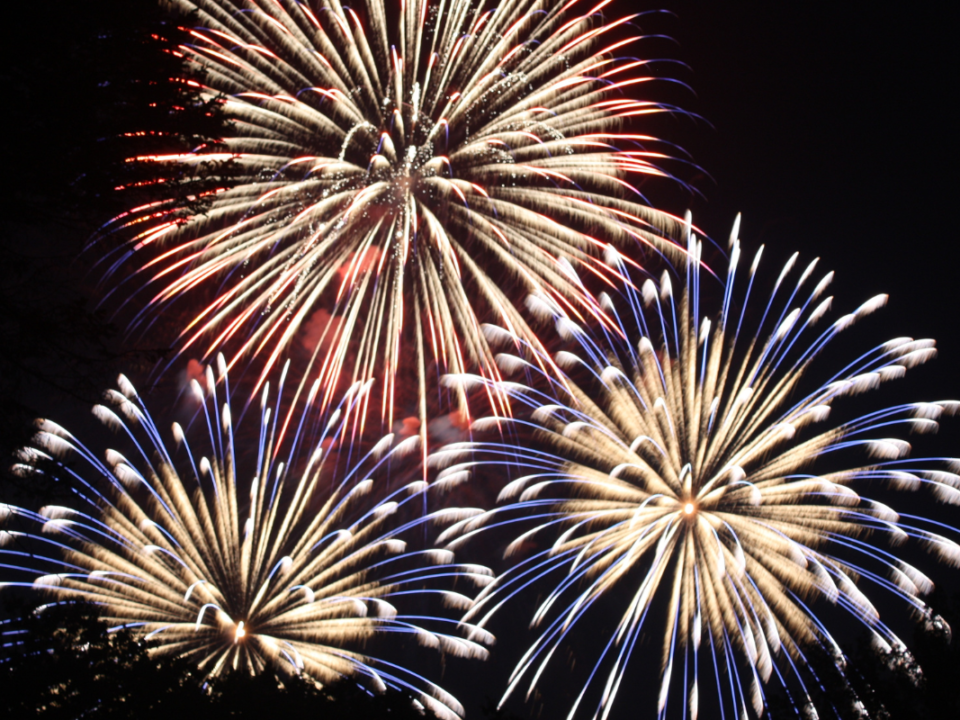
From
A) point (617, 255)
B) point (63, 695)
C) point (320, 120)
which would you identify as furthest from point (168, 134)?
point (617, 255)

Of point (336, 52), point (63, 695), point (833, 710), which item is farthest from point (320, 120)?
point (833, 710)

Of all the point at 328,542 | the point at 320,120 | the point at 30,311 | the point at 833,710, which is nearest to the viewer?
the point at 30,311

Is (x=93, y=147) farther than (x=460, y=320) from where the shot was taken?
No

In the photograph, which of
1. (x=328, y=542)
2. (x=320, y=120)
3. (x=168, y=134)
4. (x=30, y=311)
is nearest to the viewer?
(x=30, y=311)

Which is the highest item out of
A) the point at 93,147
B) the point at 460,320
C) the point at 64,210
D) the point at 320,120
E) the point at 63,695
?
the point at 320,120

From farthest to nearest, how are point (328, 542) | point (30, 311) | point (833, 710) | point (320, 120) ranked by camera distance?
1. point (328, 542)
2. point (320, 120)
3. point (833, 710)
4. point (30, 311)

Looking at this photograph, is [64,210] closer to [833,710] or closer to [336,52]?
[336,52]

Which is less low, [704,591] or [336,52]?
[336,52]

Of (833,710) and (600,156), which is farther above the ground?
(600,156)

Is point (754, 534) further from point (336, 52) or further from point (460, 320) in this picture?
point (336, 52)
